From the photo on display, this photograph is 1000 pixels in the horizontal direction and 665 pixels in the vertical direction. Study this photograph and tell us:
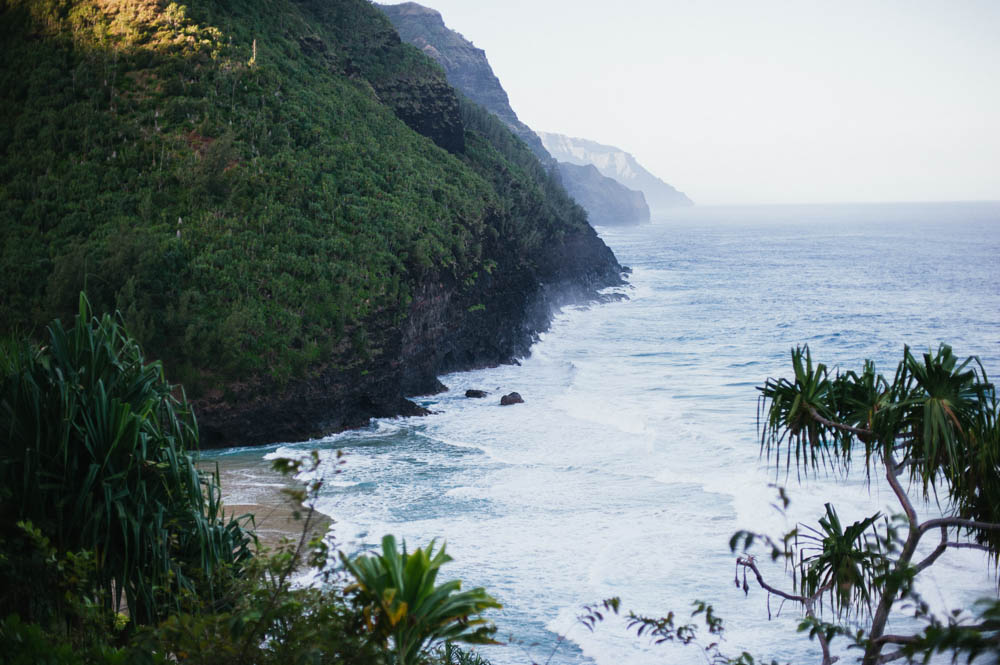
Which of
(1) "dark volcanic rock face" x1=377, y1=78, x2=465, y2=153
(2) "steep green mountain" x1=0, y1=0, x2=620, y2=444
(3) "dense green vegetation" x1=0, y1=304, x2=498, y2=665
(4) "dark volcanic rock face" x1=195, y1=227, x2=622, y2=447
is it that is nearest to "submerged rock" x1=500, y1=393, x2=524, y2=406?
(4) "dark volcanic rock face" x1=195, y1=227, x2=622, y2=447

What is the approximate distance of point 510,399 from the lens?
28.9m

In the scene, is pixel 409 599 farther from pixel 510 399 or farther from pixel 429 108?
pixel 429 108

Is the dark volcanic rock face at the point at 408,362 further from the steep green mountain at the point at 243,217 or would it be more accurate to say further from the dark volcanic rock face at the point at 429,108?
the dark volcanic rock face at the point at 429,108

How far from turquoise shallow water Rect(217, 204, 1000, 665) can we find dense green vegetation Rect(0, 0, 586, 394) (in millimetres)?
4668

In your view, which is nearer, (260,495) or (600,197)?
(260,495)

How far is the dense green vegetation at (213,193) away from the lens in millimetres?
23844

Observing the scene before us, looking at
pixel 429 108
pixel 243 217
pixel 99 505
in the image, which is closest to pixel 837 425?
pixel 99 505

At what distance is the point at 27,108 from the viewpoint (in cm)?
3122

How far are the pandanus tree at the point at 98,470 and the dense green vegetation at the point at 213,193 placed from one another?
42.8 feet

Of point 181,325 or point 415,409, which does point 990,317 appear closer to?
point 415,409

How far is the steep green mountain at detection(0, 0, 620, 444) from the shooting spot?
23.8 meters

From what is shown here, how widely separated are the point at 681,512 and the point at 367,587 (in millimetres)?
14499

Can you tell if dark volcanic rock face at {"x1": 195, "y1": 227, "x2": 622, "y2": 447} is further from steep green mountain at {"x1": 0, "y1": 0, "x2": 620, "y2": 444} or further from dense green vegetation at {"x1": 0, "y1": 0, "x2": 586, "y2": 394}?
Result: dense green vegetation at {"x1": 0, "y1": 0, "x2": 586, "y2": 394}

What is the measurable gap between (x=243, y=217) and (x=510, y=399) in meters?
11.7
